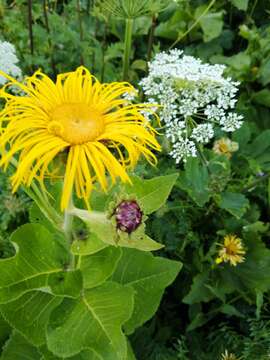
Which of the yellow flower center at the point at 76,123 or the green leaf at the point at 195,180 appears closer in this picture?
the yellow flower center at the point at 76,123

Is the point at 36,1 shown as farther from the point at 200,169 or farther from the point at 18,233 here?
the point at 18,233

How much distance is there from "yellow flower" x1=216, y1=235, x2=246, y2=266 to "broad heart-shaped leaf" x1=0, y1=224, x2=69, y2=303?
1.65 ft

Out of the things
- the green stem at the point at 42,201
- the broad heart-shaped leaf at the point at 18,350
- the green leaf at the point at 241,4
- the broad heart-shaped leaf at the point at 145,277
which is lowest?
the broad heart-shaped leaf at the point at 18,350

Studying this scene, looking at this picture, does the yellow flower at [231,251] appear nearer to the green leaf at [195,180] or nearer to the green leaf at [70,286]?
the green leaf at [195,180]

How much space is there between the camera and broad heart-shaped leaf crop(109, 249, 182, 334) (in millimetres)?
1287


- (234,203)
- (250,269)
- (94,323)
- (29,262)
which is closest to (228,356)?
(250,269)

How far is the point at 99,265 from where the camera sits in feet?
3.75

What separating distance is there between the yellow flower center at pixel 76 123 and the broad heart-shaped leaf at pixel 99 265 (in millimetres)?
271

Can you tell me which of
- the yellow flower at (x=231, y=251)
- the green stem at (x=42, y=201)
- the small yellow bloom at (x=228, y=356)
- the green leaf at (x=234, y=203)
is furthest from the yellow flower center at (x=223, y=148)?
the green stem at (x=42, y=201)

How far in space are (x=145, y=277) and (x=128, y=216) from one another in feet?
1.36

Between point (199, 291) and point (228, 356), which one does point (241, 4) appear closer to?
point (199, 291)

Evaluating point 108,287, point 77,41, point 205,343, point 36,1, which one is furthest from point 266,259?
point 36,1

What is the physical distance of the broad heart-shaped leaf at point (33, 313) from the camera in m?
1.13

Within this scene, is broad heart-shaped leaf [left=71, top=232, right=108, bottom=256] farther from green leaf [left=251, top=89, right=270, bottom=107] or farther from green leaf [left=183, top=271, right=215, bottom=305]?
green leaf [left=251, top=89, right=270, bottom=107]
